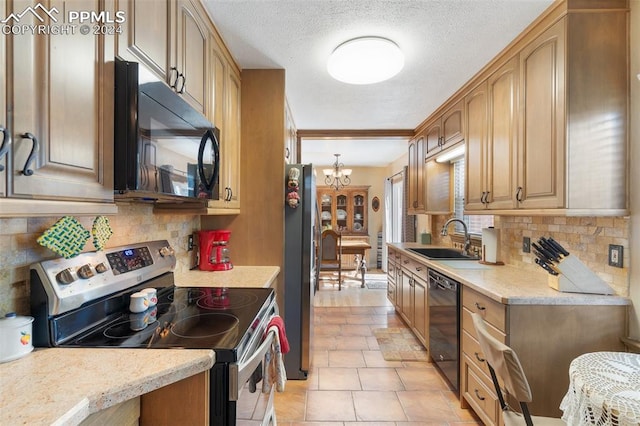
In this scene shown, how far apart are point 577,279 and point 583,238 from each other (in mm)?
345

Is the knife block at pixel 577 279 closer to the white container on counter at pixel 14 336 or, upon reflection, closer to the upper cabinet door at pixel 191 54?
the upper cabinet door at pixel 191 54

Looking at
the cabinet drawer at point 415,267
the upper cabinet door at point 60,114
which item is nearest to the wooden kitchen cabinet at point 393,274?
the cabinet drawer at point 415,267

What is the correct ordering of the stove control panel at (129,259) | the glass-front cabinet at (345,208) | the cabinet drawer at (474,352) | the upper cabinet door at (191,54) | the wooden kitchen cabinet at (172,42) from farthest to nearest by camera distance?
1. the glass-front cabinet at (345,208)
2. the cabinet drawer at (474,352)
3. the upper cabinet door at (191,54)
4. the stove control panel at (129,259)
5. the wooden kitchen cabinet at (172,42)

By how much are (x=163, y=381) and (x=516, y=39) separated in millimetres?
2554

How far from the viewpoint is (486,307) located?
1774mm

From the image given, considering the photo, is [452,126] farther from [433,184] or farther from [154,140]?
[154,140]

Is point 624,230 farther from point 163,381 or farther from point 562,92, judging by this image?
point 163,381

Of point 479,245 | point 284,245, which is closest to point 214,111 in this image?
point 284,245

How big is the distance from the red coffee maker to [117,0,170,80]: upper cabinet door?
45.4 inches

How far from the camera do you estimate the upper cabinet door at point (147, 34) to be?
3.40 ft

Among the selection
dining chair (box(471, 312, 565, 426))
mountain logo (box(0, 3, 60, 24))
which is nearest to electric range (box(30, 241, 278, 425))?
mountain logo (box(0, 3, 60, 24))

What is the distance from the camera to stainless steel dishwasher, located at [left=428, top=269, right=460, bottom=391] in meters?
2.16

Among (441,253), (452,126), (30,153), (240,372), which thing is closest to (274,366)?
(240,372)

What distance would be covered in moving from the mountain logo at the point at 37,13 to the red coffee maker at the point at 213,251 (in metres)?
1.59
